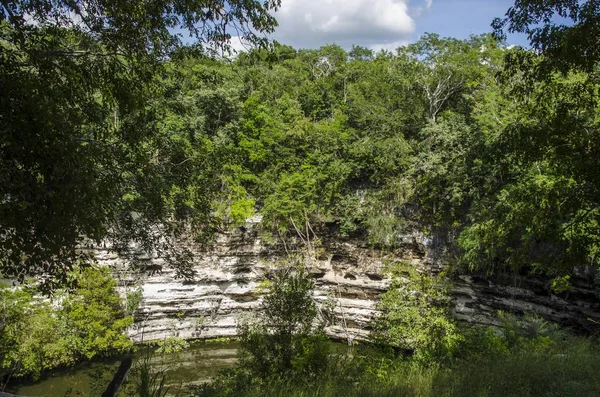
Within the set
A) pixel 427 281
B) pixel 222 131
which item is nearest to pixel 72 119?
pixel 427 281

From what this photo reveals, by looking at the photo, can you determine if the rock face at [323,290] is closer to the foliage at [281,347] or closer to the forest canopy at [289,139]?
the forest canopy at [289,139]

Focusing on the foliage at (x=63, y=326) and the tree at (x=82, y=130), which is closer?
the tree at (x=82, y=130)

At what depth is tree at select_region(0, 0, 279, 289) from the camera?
3.41 metres

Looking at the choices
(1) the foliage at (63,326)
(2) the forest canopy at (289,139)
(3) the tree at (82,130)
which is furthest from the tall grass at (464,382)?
(1) the foliage at (63,326)

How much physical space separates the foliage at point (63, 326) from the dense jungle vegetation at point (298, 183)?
66 mm

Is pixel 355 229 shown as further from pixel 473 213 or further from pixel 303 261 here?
pixel 473 213

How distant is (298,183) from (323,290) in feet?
15.2

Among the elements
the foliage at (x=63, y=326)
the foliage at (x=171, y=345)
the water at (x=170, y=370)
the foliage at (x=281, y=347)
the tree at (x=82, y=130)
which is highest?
the tree at (x=82, y=130)

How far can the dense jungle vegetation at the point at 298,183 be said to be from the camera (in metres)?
3.89

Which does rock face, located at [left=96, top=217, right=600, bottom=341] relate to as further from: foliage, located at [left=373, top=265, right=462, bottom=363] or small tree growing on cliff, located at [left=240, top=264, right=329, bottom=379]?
small tree growing on cliff, located at [left=240, top=264, right=329, bottom=379]

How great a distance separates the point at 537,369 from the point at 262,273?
13699 millimetres

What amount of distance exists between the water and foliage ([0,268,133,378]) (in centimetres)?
39

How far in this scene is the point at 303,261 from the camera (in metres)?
18.4

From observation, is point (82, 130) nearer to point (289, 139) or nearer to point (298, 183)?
point (298, 183)
